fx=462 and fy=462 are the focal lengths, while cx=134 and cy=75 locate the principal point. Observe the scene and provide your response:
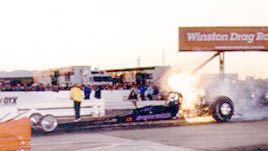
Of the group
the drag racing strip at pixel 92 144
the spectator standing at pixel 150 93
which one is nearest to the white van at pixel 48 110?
the drag racing strip at pixel 92 144

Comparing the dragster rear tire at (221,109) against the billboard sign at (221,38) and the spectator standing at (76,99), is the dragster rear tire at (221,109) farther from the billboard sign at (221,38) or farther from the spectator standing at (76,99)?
the billboard sign at (221,38)

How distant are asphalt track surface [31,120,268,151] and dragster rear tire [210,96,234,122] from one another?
0.41m

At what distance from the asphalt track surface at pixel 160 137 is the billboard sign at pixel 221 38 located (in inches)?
583

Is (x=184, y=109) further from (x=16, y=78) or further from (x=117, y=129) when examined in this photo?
(x=16, y=78)

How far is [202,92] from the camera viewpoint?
1873 centimetres

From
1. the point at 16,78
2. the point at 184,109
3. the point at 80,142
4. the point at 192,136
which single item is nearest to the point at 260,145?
the point at 192,136

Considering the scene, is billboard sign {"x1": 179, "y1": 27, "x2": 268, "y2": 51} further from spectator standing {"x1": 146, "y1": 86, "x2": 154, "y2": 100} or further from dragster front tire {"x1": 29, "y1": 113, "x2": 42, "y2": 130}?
dragster front tire {"x1": 29, "y1": 113, "x2": 42, "y2": 130}

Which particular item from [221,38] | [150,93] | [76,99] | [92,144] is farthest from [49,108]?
[221,38]

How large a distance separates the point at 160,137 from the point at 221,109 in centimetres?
488

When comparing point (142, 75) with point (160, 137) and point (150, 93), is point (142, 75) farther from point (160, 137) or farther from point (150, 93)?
point (160, 137)

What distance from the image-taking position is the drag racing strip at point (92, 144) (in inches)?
464

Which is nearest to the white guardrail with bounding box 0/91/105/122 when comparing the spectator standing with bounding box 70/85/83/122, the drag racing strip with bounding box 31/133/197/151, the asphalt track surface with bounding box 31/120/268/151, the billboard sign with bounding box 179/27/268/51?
the spectator standing with bounding box 70/85/83/122

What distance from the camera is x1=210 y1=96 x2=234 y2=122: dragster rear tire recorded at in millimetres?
17938

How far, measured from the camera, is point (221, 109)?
18078mm
